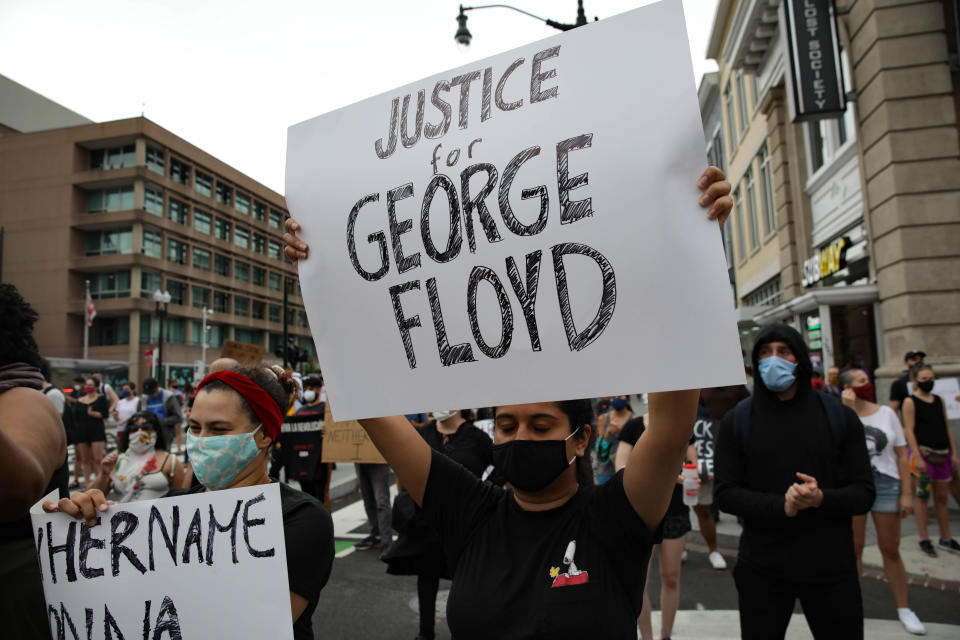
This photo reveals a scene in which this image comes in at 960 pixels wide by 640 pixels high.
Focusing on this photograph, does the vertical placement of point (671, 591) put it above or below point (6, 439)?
below

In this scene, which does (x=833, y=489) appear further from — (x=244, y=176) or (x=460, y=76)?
(x=244, y=176)

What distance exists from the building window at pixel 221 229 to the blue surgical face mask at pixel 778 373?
57972 millimetres

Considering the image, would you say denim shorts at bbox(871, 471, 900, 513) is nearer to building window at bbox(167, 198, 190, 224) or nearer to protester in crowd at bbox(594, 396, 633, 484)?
protester in crowd at bbox(594, 396, 633, 484)

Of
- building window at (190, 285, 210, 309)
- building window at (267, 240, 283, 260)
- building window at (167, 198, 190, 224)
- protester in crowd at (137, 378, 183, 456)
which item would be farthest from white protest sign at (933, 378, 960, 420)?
building window at (267, 240, 283, 260)

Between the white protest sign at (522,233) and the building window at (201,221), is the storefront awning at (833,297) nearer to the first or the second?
the white protest sign at (522,233)

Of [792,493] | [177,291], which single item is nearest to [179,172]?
[177,291]

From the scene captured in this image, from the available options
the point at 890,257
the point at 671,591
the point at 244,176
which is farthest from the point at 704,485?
the point at 244,176

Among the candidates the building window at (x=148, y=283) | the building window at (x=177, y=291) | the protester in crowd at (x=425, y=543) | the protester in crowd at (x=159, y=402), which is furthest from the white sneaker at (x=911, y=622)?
the building window at (x=177, y=291)

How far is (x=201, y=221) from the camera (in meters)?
53.8

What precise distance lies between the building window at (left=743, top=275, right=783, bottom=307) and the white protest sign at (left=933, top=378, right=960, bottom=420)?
10.9 meters

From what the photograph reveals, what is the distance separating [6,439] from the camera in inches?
69.4

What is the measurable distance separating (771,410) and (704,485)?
2996 mm

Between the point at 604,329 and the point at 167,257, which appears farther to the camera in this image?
the point at 167,257

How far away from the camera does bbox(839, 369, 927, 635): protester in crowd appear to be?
441 centimetres
